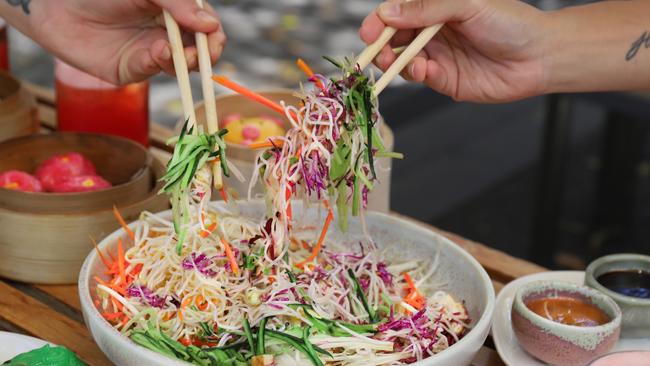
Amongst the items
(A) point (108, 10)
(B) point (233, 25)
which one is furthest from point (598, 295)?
(B) point (233, 25)

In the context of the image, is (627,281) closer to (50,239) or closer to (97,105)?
(50,239)

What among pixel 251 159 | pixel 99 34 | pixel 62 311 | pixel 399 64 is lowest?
pixel 62 311

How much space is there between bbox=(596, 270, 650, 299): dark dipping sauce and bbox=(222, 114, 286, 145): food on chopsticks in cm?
96

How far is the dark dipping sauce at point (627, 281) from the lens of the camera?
174 centimetres

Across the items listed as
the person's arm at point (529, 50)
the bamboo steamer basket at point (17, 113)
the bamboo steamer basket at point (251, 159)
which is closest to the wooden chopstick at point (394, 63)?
the person's arm at point (529, 50)

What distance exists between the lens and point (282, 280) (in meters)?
1.61

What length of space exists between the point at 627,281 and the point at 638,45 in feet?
1.88

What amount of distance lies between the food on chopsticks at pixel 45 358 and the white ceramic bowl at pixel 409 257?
6cm

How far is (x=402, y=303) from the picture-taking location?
1688 millimetres

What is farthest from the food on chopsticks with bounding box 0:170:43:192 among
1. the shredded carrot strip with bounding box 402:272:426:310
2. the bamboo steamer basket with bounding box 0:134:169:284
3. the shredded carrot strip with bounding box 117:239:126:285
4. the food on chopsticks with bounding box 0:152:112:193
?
the shredded carrot strip with bounding box 402:272:426:310

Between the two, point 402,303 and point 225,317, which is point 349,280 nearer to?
point 402,303

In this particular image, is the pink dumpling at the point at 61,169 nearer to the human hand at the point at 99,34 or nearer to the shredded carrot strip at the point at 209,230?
the human hand at the point at 99,34

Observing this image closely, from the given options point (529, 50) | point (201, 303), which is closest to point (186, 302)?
point (201, 303)

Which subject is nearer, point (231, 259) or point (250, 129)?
point (231, 259)
